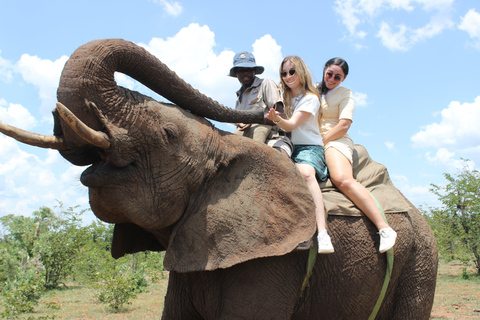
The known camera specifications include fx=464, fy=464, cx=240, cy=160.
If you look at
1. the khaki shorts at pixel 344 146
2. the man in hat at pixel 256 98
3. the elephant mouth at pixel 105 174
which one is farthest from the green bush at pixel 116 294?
the elephant mouth at pixel 105 174

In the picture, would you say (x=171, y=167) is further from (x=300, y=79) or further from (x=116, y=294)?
(x=116, y=294)

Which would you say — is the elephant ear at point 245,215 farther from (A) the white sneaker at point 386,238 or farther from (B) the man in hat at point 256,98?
(A) the white sneaker at point 386,238

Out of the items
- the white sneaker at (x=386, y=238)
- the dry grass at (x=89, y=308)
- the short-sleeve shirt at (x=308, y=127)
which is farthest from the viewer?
the dry grass at (x=89, y=308)

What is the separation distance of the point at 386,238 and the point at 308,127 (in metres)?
1.18

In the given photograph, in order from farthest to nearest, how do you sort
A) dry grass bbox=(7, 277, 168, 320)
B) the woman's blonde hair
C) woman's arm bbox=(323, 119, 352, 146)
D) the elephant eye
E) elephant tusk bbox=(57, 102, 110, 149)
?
dry grass bbox=(7, 277, 168, 320) < woman's arm bbox=(323, 119, 352, 146) < the woman's blonde hair < the elephant eye < elephant tusk bbox=(57, 102, 110, 149)

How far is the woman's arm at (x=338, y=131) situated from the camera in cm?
445

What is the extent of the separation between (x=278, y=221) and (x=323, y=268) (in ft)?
2.19

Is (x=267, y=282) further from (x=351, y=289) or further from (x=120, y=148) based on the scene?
(x=120, y=148)

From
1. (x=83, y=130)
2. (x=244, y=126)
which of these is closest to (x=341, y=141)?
(x=244, y=126)

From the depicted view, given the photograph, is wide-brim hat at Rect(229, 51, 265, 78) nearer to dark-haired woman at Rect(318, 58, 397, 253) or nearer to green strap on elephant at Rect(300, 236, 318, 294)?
dark-haired woman at Rect(318, 58, 397, 253)

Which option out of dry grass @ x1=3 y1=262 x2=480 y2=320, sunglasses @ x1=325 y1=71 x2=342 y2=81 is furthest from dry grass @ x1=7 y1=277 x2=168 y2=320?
sunglasses @ x1=325 y1=71 x2=342 y2=81

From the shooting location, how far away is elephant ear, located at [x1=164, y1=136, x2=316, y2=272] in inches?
130

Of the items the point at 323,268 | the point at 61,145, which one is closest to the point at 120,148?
the point at 61,145

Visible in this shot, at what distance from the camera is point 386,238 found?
153 inches
